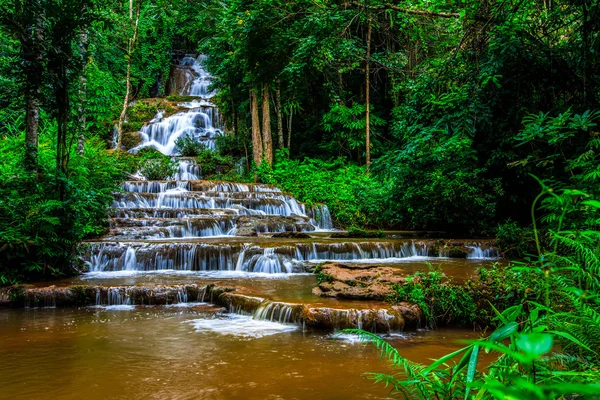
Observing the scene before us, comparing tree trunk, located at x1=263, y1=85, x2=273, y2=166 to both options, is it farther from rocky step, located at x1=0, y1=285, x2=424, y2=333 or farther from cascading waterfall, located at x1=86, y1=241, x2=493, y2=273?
rocky step, located at x1=0, y1=285, x2=424, y2=333

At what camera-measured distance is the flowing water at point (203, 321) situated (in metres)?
3.45

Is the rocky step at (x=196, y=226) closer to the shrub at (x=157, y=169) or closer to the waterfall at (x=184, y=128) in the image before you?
the shrub at (x=157, y=169)

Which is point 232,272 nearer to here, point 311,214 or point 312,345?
point 312,345

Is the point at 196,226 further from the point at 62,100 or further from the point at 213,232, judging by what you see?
the point at 62,100

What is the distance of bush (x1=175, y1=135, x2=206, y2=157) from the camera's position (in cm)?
2141

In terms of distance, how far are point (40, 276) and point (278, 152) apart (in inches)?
535

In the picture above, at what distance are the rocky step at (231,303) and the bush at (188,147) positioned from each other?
15.6 meters

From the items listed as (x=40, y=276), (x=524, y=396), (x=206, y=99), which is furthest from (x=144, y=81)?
(x=524, y=396)

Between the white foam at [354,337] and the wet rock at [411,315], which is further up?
the wet rock at [411,315]

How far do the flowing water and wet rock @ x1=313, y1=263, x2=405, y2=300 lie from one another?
25cm

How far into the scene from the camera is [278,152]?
1978 centimetres

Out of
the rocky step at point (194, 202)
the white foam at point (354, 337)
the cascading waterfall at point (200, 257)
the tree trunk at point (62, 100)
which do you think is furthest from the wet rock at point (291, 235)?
the white foam at point (354, 337)

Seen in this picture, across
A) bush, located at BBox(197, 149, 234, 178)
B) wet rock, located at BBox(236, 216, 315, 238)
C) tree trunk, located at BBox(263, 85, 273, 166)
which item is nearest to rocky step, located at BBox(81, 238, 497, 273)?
wet rock, located at BBox(236, 216, 315, 238)

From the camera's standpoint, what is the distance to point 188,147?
2144 cm
